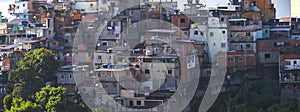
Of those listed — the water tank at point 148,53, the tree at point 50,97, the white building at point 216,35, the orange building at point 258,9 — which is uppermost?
the orange building at point 258,9

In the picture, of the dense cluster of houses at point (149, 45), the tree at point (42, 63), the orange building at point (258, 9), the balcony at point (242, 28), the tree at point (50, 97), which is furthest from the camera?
the orange building at point (258, 9)

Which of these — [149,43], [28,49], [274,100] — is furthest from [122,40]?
[274,100]

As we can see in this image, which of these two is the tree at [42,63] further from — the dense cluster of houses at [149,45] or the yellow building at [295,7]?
the yellow building at [295,7]

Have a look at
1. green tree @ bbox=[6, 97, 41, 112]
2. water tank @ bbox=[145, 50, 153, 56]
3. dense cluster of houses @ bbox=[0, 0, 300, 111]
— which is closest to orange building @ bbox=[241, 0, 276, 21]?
dense cluster of houses @ bbox=[0, 0, 300, 111]

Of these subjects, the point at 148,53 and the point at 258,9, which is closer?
the point at 148,53

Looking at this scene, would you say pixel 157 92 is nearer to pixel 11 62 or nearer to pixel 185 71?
pixel 185 71

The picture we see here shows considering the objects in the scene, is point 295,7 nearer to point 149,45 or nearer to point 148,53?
point 149,45

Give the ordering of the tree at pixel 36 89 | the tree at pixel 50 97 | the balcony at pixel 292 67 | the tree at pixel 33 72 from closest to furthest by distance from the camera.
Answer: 1. the tree at pixel 50 97
2. the tree at pixel 36 89
3. the balcony at pixel 292 67
4. the tree at pixel 33 72

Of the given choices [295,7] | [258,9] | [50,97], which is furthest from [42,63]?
[295,7]

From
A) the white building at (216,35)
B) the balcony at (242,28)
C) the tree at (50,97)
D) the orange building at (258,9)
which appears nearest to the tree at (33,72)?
the tree at (50,97)
